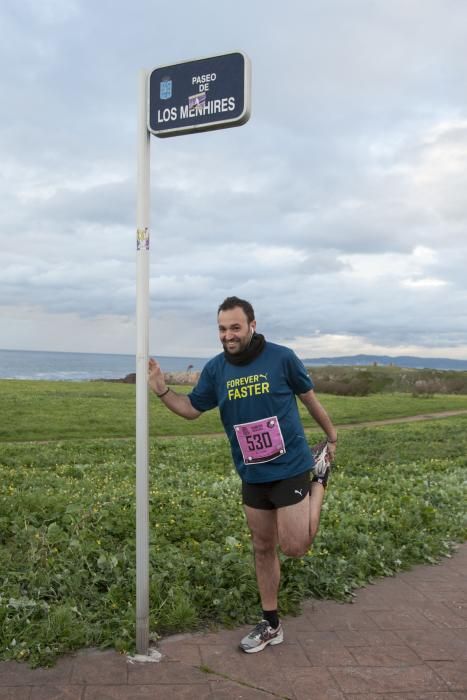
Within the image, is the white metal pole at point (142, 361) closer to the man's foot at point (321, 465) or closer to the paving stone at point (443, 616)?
the man's foot at point (321, 465)

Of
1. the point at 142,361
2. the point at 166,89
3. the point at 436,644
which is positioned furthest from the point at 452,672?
the point at 166,89

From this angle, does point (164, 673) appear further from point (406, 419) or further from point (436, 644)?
point (406, 419)

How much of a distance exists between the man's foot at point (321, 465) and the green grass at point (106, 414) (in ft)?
46.0

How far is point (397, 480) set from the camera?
9547 millimetres

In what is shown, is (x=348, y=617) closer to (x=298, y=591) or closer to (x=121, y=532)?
(x=298, y=591)

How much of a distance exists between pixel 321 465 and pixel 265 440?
0.62 metres

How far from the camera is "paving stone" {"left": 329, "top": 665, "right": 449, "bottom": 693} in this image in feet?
11.8

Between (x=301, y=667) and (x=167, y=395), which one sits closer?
(x=301, y=667)

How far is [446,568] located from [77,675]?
355cm

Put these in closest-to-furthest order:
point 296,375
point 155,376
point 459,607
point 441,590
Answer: point 155,376 < point 296,375 < point 459,607 < point 441,590

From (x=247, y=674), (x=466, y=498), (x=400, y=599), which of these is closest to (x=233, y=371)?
(x=247, y=674)

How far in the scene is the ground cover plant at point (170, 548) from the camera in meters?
4.22

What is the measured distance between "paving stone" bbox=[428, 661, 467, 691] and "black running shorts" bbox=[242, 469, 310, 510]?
1.27 m

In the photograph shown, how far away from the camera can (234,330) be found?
3918mm
